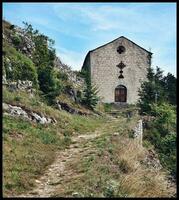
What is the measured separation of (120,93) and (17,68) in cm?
1879

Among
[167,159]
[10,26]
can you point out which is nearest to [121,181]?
[167,159]

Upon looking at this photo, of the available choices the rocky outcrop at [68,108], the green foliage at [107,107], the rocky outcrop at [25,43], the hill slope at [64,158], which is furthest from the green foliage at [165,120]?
the rocky outcrop at [25,43]

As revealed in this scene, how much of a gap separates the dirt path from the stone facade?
82.0ft

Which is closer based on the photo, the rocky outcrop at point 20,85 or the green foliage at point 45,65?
the rocky outcrop at point 20,85

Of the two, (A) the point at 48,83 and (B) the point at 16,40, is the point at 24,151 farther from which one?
(B) the point at 16,40

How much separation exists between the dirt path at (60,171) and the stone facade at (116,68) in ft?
82.0

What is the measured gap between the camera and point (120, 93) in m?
43.2

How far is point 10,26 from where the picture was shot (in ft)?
111

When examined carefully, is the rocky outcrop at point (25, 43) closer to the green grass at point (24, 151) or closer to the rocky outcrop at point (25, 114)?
the rocky outcrop at point (25, 114)

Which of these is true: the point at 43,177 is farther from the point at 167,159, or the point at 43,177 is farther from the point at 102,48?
the point at 102,48

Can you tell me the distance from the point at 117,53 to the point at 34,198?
3432 cm

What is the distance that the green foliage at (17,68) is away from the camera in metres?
25.1

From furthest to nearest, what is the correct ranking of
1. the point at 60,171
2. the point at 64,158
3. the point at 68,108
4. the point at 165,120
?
the point at 68,108
the point at 165,120
the point at 64,158
the point at 60,171

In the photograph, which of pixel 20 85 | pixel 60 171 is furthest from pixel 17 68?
pixel 60 171
